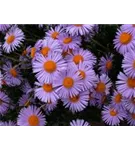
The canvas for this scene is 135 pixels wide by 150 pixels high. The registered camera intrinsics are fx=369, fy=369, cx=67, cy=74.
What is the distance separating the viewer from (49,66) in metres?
1.30

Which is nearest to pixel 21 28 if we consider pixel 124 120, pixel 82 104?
pixel 82 104

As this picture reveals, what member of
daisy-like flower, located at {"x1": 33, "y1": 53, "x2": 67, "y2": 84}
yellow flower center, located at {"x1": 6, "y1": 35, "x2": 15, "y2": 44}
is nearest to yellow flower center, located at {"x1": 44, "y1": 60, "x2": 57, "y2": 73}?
daisy-like flower, located at {"x1": 33, "y1": 53, "x2": 67, "y2": 84}

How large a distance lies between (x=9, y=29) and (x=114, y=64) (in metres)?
0.45

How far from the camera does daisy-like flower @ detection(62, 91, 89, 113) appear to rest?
1.27m

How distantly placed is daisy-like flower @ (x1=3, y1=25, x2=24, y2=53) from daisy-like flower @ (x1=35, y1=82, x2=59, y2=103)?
0.22 meters

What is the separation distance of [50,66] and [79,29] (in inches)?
6.5

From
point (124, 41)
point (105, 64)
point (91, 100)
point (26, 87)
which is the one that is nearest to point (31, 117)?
point (26, 87)

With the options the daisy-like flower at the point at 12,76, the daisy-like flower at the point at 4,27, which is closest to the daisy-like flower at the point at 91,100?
the daisy-like flower at the point at 12,76

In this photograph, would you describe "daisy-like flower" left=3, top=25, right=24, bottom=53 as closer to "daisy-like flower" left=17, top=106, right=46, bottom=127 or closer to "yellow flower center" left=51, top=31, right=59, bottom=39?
"yellow flower center" left=51, top=31, right=59, bottom=39

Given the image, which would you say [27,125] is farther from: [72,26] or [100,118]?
[72,26]

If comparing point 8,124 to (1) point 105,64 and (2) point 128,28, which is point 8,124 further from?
(2) point 128,28

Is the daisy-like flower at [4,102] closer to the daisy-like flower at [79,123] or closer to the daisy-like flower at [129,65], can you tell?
the daisy-like flower at [79,123]

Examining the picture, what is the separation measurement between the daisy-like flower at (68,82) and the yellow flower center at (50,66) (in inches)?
1.5

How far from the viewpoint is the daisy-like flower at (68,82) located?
4.09 ft
